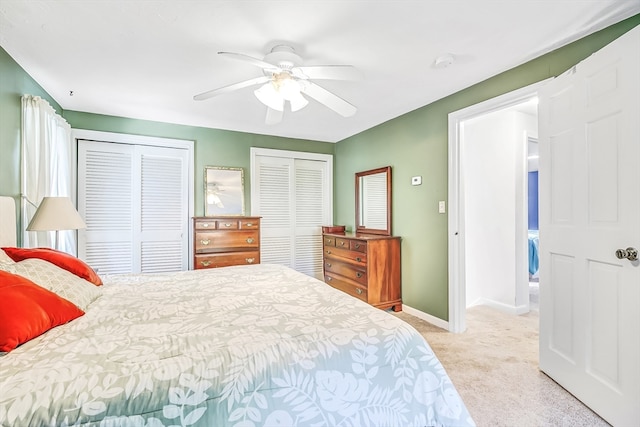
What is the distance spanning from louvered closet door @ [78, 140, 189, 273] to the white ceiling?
86 cm

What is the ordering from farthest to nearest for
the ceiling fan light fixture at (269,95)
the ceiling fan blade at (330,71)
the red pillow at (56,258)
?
the ceiling fan light fixture at (269,95) < the ceiling fan blade at (330,71) < the red pillow at (56,258)

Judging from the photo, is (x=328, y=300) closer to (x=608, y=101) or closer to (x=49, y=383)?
(x=49, y=383)

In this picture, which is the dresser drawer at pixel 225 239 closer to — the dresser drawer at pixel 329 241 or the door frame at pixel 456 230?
the dresser drawer at pixel 329 241

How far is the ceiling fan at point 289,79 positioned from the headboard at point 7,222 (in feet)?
4.70

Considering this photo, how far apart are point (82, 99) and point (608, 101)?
14.3 ft

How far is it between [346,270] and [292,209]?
141cm

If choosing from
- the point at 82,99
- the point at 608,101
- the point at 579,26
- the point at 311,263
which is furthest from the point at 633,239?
the point at 82,99

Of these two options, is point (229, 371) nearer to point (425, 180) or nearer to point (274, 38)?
point (274, 38)

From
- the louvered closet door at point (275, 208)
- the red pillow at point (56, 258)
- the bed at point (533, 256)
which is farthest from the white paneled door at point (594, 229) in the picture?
the louvered closet door at point (275, 208)

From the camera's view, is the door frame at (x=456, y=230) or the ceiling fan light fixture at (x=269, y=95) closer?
the ceiling fan light fixture at (x=269, y=95)

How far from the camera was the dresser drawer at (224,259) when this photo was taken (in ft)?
11.6

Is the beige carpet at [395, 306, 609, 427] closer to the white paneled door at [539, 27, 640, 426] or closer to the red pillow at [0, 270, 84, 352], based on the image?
the white paneled door at [539, 27, 640, 426]

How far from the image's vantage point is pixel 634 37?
150 centimetres

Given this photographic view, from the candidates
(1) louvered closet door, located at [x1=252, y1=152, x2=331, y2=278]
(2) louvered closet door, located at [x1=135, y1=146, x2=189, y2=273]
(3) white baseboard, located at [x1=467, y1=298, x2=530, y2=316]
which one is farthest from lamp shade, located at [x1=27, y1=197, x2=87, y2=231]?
(3) white baseboard, located at [x1=467, y1=298, x2=530, y2=316]
